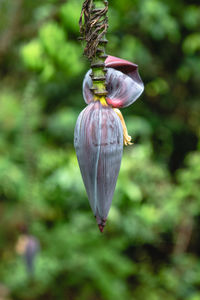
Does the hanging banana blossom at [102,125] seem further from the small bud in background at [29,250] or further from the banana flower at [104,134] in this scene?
the small bud in background at [29,250]

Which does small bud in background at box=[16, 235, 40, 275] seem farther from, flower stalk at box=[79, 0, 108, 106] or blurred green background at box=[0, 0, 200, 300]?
flower stalk at box=[79, 0, 108, 106]

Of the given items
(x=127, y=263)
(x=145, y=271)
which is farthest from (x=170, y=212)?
(x=145, y=271)

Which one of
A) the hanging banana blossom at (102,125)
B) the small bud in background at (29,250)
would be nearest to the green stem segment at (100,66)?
the hanging banana blossom at (102,125)

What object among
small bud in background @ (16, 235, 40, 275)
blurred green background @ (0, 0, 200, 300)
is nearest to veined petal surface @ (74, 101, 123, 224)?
blurred green background @ (0, 0, 200, 300)

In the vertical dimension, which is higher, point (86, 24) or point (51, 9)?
point (51, 9)

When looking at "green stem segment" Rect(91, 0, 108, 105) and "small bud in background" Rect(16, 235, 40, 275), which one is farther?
"small bud in background" Rect(16, 235, 40, 275)

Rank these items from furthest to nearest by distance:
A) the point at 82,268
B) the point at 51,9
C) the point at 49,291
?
1. the point at 49,291
2. the point at 82,268
3. the point at 51,9

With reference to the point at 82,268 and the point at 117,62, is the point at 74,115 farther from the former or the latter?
the point at 117,62
